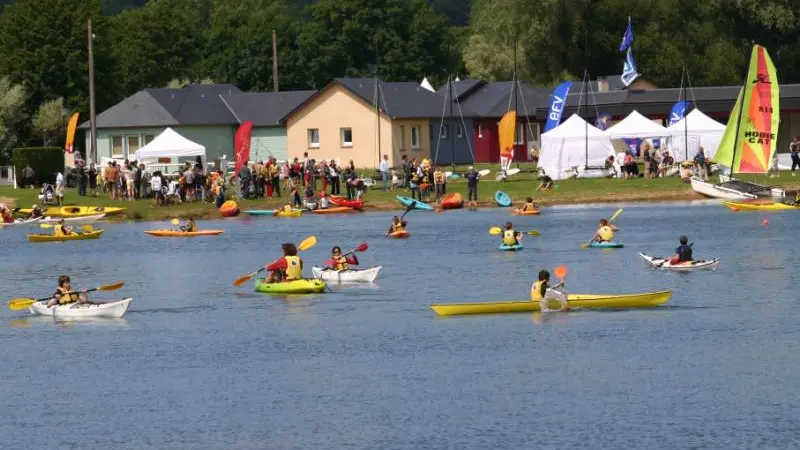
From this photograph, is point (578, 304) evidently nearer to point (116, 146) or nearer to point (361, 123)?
point (361, 123)

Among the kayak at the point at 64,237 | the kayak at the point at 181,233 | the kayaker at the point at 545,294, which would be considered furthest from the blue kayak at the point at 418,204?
the kayaker at the point at 545,294

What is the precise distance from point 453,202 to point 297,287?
2873 centimetres

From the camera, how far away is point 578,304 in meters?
42.1

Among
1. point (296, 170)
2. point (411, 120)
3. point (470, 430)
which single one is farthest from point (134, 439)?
point (411, 120)

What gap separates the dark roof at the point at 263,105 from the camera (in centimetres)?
10500

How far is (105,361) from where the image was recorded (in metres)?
37.6

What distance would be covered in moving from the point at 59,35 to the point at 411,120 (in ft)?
98.2

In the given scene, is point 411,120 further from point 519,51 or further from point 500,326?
point 500,326

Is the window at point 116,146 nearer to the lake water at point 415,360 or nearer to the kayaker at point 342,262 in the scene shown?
the lake water at point 415,360

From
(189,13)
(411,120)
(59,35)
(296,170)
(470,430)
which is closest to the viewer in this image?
(470,430)

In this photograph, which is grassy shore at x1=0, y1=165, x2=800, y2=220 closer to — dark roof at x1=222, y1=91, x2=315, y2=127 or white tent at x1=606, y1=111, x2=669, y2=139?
white tent at x1=606, y1=111, x2=669, y2=139

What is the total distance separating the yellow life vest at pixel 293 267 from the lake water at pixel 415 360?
75 cm

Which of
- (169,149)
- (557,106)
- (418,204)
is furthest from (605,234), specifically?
(169,149)

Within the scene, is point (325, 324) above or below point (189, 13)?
below
